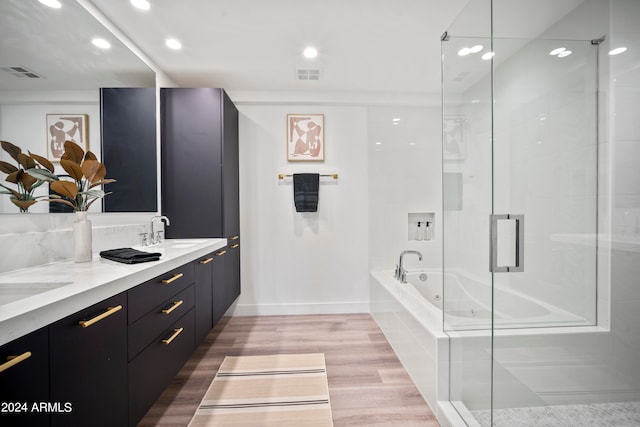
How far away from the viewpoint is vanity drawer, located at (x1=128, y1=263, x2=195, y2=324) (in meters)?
1.27

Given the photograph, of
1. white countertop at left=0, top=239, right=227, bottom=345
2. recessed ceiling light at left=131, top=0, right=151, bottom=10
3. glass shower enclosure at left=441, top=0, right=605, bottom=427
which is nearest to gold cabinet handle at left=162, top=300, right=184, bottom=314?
white countertop at left=0, top=239, right=227, bottom=345

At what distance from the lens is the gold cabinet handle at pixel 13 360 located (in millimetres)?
693

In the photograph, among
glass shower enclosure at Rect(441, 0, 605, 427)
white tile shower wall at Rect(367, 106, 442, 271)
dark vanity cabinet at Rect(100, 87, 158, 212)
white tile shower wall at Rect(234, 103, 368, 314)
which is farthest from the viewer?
white tile shower wall at Rect(234, 103, 368, 314)

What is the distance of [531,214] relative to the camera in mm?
1202

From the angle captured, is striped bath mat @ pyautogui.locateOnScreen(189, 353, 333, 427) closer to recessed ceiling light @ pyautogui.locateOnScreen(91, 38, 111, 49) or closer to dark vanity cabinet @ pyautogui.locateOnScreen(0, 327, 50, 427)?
dark vanity cabinet @ pyautogui.locateOnScreen(0, 327, 50, 427)

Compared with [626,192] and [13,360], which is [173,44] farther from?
[626,192]

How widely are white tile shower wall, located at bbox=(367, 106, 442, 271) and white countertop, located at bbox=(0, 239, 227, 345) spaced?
207cm

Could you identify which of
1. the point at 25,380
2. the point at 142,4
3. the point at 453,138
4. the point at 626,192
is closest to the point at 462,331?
the point at 626,192

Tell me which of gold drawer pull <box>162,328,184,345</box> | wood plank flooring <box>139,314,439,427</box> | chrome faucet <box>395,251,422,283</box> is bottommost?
wood plank flooring <box>139,314,439,427</box>

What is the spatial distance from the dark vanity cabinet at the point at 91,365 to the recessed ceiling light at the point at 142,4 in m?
1.74

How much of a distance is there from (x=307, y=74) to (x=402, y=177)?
141cm

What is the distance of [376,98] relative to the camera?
321 centimetres

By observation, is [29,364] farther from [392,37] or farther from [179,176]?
[392,37]

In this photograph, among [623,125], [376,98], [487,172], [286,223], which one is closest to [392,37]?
[376,98]
